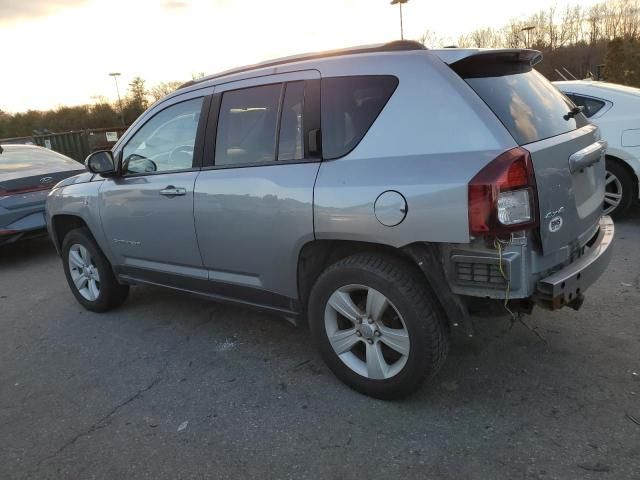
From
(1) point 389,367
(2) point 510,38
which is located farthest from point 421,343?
(2) point 510,38

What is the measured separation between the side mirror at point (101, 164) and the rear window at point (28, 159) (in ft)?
12.7

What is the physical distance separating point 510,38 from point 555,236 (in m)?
38.8

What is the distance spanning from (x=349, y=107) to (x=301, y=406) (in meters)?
1.71

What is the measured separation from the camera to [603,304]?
3.93 meters

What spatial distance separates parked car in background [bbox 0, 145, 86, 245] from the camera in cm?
663

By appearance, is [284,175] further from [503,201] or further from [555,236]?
[555,236]

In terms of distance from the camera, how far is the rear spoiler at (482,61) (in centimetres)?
266

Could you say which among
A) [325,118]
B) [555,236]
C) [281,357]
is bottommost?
[281,357]

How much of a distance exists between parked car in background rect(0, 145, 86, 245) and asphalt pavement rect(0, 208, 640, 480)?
2.82m

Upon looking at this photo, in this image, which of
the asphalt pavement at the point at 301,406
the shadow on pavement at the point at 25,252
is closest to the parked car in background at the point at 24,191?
the shadow on pavement at the point at 25,252

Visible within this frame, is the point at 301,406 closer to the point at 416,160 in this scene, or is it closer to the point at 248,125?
the point at 416,160

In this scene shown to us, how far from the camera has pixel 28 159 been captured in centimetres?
764

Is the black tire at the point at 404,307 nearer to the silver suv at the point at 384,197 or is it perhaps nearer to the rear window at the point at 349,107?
the silver suv at the point at 384,197

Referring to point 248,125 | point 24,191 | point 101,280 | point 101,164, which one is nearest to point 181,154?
point 248,125
